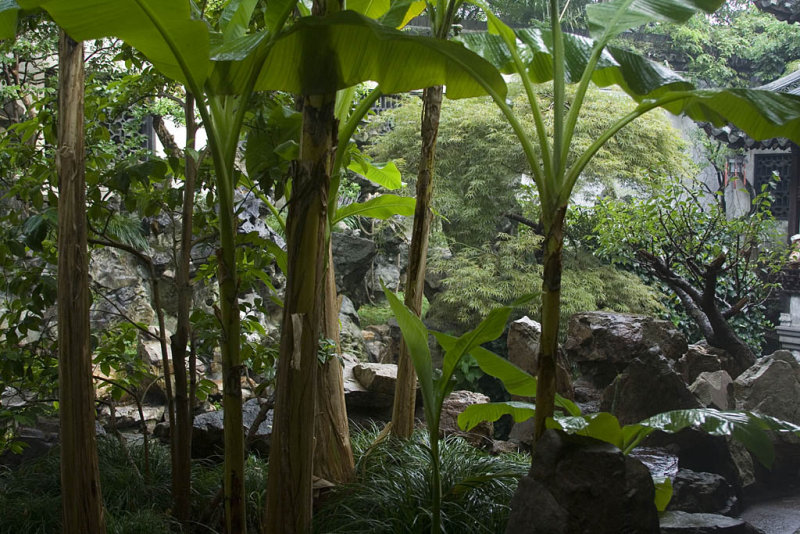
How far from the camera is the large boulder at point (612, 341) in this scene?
174 inches

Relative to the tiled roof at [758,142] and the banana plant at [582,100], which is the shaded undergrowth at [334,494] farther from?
the tiled roof at [758,142]

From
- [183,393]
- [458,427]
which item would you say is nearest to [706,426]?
[183,393]

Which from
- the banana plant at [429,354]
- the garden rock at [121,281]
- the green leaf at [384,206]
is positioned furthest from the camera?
the garden rock at [121,281]

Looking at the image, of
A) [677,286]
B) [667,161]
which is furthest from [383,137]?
[677,286]

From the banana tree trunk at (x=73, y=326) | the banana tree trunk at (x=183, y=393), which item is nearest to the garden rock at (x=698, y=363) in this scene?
the banana tree trunk at (x=183, y=393)

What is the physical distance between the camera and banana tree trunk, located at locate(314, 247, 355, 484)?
2543mm

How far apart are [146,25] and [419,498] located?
1.67m

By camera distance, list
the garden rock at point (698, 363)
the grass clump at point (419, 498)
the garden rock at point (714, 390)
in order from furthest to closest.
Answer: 1. the garden rock at point (698, 363)
2. the garden rock at point (714, 390)
3. the grass clump at point (419, 498)

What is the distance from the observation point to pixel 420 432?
316 centimetres

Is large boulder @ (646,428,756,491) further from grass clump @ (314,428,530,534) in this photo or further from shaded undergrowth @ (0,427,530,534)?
grass clump @ (314,428,530,534)

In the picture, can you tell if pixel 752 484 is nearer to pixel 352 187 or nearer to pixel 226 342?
pixel 226 342

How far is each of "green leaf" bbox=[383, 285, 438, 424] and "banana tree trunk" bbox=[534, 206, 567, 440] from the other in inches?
14.0

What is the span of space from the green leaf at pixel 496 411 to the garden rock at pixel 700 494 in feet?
4.36

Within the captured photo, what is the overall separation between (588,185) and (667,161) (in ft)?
2.60
